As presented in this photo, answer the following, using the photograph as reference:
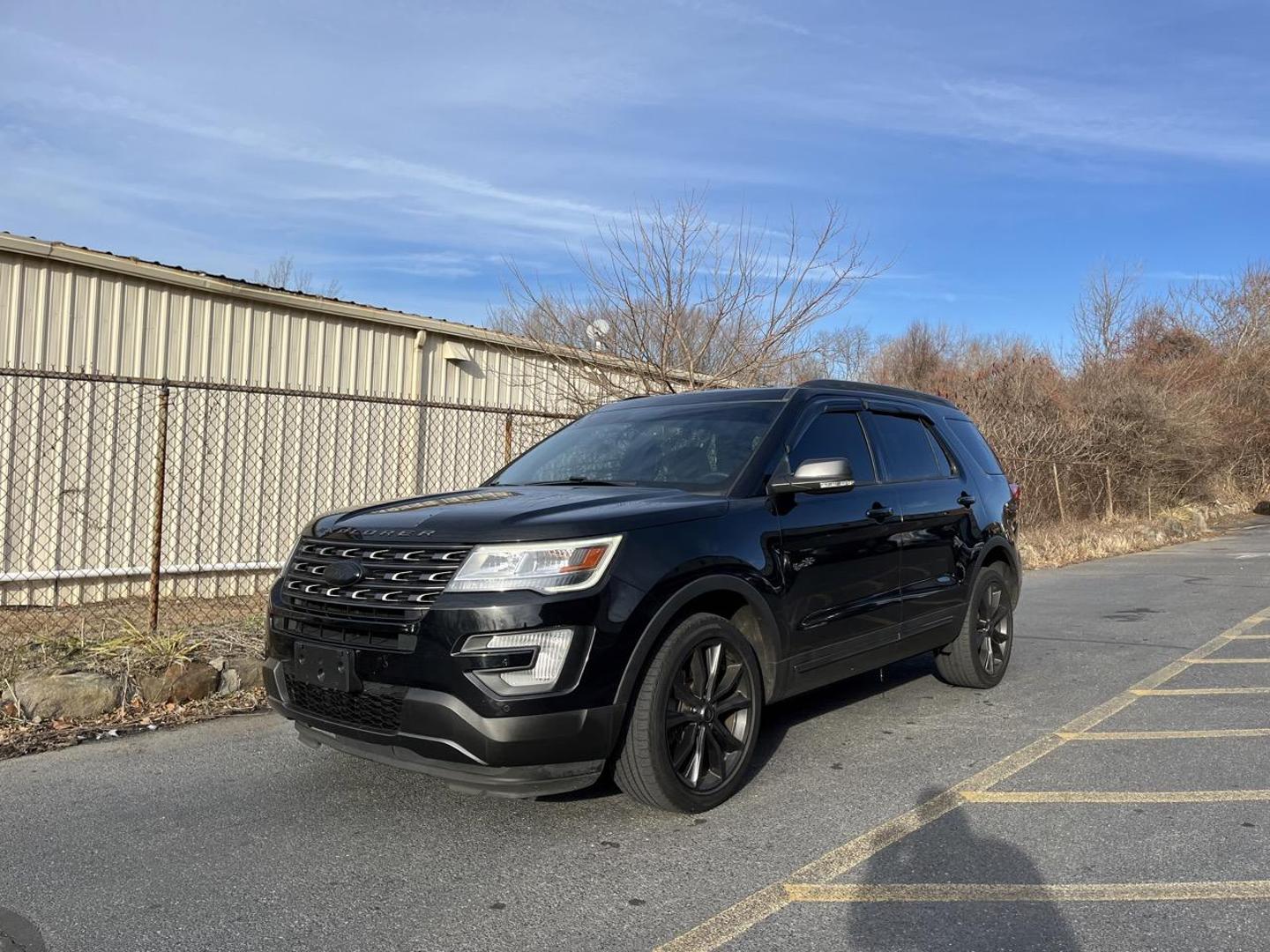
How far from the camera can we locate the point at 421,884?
11.0ft

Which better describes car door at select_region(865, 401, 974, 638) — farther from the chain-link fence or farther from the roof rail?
the chain-link fence

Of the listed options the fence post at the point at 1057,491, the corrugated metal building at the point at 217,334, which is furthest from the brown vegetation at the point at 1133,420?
the corrugated metal building at the point at 217,334

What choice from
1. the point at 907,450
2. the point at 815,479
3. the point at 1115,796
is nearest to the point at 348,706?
the point at 815,479

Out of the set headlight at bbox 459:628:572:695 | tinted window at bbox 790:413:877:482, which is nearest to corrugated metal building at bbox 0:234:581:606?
tinted window at bbox 790:413:877:482

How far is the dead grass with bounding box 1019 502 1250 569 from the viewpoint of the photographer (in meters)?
15.0

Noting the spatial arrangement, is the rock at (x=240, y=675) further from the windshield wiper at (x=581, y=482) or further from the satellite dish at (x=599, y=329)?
the satellite dish at (x=599, y=329)

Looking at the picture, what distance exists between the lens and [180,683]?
5.77 meters

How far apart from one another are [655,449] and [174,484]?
677 centimetres

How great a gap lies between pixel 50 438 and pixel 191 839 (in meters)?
6.60

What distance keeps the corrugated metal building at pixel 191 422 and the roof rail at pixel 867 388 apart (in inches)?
133

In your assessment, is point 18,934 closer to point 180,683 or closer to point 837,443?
point 180,683

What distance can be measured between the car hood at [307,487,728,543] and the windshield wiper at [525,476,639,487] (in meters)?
0.12

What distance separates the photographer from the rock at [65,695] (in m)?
5.30

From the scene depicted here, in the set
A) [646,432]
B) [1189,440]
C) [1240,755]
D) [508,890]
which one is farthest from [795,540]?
[1189,440]
